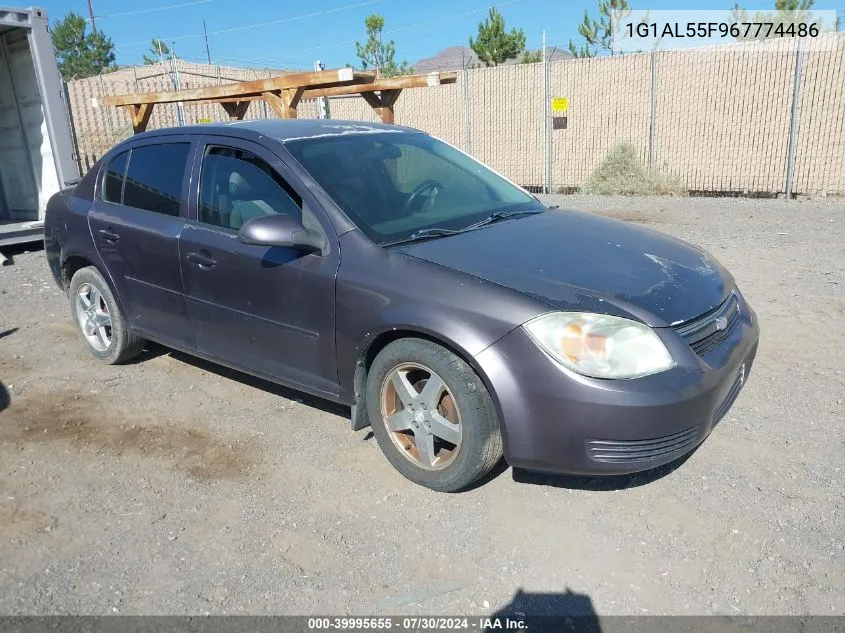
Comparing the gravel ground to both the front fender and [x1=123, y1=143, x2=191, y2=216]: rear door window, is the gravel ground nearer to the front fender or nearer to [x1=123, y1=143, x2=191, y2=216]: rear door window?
the front fender

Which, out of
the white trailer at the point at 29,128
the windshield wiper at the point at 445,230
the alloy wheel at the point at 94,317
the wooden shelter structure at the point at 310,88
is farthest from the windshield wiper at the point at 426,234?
the white trailer at the point at 29,128

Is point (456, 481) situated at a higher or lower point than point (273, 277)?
Answer: lower

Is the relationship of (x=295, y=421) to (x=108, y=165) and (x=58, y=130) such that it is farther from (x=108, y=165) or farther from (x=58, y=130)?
(x=58, y=130)

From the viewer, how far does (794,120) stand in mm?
12281

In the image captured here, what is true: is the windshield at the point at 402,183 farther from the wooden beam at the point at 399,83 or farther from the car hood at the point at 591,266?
the wooden beam at the point at 399,83

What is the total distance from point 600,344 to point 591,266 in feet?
1.90

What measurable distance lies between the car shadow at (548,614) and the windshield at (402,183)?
177 cm

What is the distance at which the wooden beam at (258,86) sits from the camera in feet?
25.2

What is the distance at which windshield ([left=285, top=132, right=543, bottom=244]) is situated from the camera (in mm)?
3625

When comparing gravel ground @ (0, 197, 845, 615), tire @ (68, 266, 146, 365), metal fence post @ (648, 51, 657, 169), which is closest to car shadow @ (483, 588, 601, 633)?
gravel ground @ (0, 197, 845, 615)

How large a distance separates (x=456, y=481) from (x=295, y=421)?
1.36 metres

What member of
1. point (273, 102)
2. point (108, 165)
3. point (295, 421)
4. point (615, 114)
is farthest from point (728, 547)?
point (615, 114)

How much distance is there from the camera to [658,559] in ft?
9.24

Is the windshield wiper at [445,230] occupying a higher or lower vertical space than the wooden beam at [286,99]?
lower
